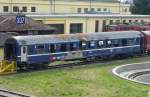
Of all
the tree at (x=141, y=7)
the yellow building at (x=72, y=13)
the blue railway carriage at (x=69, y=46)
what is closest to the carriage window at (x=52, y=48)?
the blue railway carriage at (x=69, y=46)

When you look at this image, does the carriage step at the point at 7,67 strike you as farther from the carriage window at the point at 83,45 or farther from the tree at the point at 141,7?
the tree at the point at 141,7

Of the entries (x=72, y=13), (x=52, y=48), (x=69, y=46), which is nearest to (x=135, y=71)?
(x=69, y=46)

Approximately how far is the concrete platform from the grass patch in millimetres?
1589

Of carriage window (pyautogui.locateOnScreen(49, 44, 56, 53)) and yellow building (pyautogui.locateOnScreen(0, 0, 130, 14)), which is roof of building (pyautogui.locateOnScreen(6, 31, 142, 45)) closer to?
carriage window (pyautogui.locateOnScreen(49, 44, 56, 53))

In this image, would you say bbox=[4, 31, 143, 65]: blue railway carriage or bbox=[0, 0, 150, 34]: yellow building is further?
bbox=[0, 0, 150, 34]: yellow building

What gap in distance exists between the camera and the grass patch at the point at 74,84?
82.4 feet

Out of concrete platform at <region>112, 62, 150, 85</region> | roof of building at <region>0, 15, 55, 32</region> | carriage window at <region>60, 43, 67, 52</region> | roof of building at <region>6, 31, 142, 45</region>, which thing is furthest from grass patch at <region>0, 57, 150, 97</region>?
roof of building at <region>0, 15, 55, 32</region>

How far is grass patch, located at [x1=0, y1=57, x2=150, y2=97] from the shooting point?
25.1 meters

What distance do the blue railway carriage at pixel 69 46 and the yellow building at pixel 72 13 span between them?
52.8 feet

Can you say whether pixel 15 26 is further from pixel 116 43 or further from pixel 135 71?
pixel 135 71

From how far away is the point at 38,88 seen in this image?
26.3 meters

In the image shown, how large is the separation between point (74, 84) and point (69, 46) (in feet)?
30.0

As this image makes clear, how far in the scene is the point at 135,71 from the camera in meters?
37.9

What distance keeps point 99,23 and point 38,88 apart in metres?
42.6
